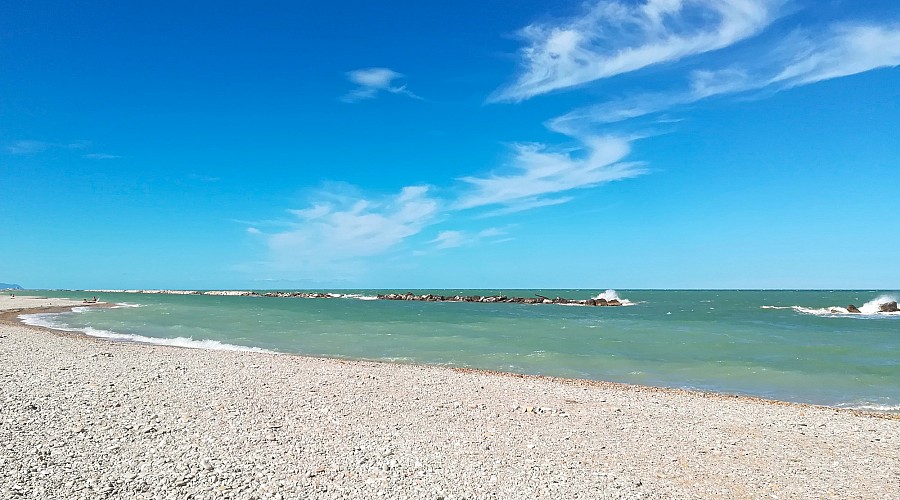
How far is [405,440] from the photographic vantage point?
783cm

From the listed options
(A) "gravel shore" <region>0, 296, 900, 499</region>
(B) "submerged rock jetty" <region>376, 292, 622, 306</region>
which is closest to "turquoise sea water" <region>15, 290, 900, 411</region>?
(A) "gravel shore" <region>0, 296, 900, 499</region>

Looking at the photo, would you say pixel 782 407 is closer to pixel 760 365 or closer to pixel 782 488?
pixel 782 488

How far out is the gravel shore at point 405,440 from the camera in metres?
6.11

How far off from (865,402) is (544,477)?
33.9 feet

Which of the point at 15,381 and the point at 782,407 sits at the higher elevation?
the point at 15,381

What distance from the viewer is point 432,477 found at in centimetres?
638

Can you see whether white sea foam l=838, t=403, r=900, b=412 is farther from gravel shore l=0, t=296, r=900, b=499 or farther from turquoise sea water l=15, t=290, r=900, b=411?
gravel shore l=0, t=296, r=900, b=499

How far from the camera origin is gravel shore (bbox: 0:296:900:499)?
6109mm

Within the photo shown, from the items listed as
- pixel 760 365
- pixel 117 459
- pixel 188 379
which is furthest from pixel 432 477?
pixel 760 365

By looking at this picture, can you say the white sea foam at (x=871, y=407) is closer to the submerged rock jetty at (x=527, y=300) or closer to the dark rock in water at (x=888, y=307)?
the dark rock in water at (x=888, y=307)

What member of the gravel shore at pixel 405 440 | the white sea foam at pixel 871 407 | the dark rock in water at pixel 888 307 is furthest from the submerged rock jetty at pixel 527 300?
the gravel shore at pixel 405 440

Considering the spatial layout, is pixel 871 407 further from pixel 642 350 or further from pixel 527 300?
pixel 527 300

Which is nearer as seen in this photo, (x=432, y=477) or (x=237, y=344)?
(x=432, y=477)

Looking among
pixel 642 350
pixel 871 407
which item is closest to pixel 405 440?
pixel 871 407
